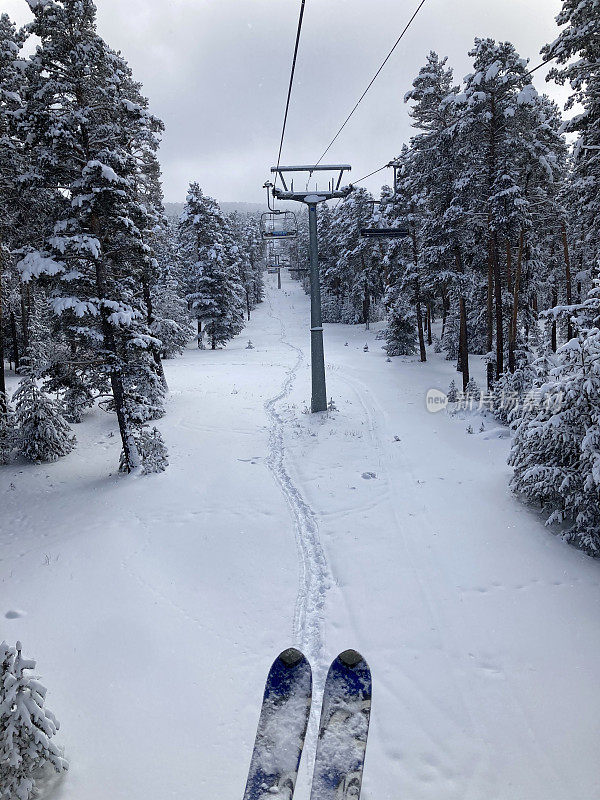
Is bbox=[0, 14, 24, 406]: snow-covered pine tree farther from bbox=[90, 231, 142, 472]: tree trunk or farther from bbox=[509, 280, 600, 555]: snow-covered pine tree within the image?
bbox=[509, 280, 600, 555]: snow-covered pine tree

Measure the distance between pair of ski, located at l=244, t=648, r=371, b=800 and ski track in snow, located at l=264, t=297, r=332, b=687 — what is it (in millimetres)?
790

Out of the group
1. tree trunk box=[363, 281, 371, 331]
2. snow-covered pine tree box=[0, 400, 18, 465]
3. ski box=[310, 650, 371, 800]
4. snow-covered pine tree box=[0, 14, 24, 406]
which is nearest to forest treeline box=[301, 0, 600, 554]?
ski box=[310, 650, 371, 800]

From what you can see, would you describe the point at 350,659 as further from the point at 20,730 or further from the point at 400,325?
the point at 400,325

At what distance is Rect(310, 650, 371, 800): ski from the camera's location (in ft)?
12.4

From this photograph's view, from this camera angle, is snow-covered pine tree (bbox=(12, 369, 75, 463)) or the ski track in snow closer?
the ski track in snow

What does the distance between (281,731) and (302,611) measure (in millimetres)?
2451

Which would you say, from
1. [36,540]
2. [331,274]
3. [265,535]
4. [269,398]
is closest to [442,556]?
[265,535]

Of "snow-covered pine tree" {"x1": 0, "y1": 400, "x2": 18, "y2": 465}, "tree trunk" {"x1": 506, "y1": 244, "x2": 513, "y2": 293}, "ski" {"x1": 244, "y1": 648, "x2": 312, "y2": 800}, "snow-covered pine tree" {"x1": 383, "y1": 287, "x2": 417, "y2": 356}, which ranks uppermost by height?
"tree trunk" {"x1": 506, "y1": 244, "x2": 513, "y2": 293}

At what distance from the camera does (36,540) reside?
30.1 feet

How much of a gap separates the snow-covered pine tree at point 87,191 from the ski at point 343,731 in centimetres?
924

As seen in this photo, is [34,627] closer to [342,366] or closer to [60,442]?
[60,442]

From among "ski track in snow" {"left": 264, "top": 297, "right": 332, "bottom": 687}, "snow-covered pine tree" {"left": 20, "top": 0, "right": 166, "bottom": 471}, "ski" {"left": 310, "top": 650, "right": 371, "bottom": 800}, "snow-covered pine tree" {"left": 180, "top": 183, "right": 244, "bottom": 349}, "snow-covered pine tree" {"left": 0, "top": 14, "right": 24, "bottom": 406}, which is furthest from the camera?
"snow-covered pine tree" {"left": 180, "top": 183, "right": 244, "bottom": 349}

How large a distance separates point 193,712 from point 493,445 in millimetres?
11822

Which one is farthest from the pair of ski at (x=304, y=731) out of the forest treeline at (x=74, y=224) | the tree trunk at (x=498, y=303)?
the tree trunk at (x=498, y=303)
